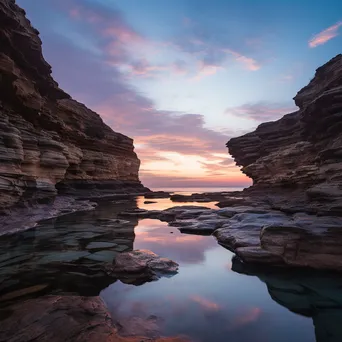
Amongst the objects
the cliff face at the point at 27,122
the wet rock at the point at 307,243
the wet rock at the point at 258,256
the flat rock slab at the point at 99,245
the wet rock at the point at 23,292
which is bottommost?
the wet rock at the point at 23,292

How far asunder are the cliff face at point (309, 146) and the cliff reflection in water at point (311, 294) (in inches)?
237

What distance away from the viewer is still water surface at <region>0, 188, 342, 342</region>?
6.29 metres

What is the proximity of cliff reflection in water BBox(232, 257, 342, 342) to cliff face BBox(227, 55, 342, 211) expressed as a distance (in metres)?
6.03

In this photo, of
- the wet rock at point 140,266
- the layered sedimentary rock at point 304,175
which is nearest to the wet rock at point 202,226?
the layered sedimentary rock at point 304,175

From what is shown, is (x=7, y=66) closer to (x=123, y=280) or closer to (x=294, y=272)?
(x=123, y=280)

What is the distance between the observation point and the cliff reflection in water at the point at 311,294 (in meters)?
6.35

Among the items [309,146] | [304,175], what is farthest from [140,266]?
[309,146]

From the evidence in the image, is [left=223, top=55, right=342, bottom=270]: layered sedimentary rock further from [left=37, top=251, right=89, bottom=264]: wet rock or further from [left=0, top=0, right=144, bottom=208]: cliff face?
[left=0, top=0, right=144, bottom=208]: cliff face

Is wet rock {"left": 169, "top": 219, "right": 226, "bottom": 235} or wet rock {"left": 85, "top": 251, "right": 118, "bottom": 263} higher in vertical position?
wet rock {"left": 169, "top": 219, "right": 226, "bottom": 235}

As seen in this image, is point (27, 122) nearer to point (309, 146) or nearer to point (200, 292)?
point (200, 292)

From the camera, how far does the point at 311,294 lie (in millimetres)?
8062

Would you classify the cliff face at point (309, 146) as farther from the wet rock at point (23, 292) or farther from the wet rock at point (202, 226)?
the wet rock at point (23, 292)

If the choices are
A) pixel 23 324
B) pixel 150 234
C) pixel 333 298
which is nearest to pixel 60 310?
pixel 23 324

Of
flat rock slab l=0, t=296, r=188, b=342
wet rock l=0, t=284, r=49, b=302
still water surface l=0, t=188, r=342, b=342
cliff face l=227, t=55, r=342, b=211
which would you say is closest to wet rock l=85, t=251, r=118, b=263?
still water surface l=0, t=188, r=342, b=342
